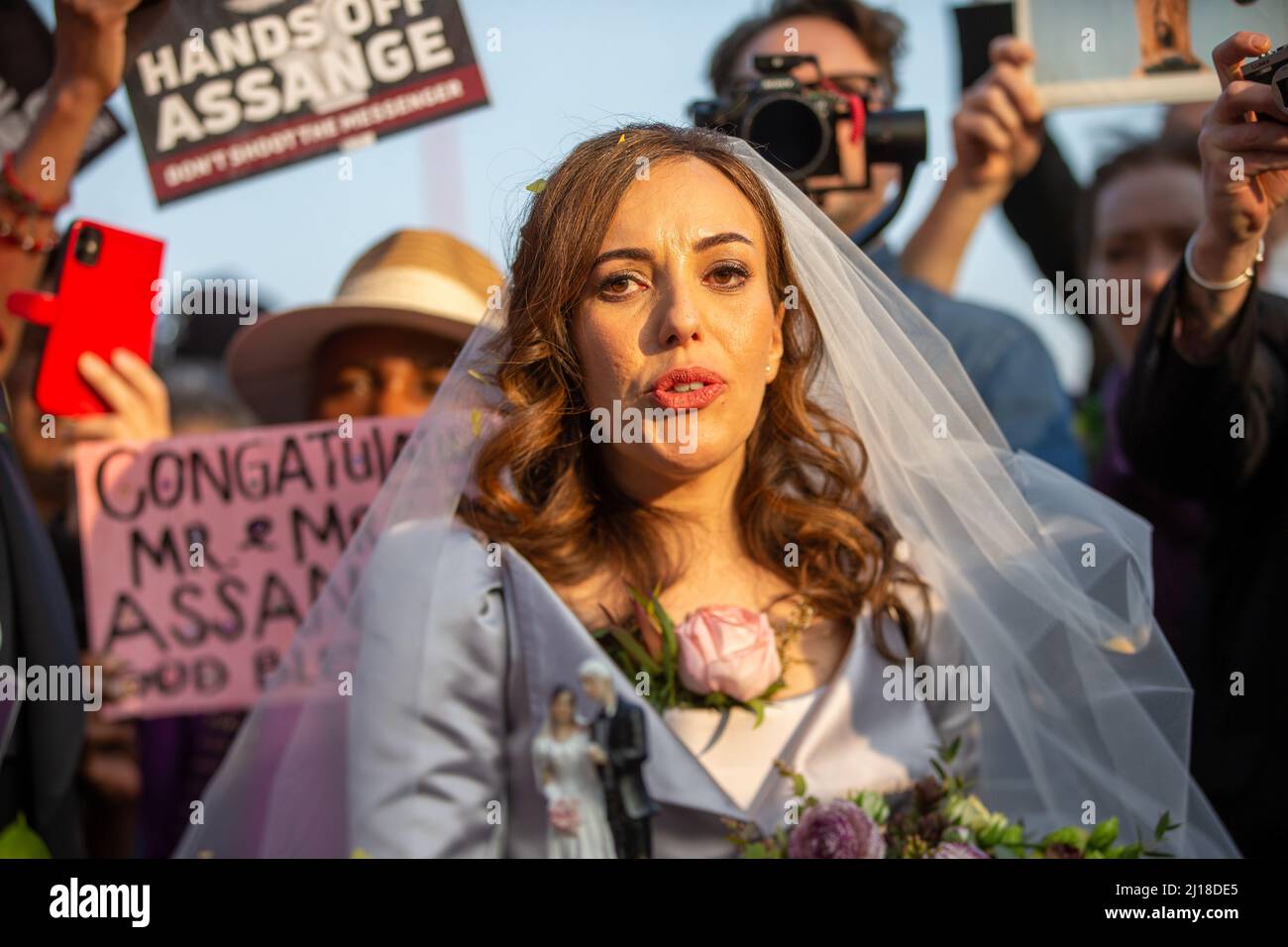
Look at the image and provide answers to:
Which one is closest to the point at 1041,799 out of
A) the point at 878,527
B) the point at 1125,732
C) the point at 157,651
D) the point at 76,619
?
the point at 1125,732

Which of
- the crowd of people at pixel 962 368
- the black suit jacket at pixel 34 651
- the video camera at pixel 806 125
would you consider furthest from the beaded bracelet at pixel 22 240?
the video camera at pixel 806 125

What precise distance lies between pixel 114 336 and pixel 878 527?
1.69m

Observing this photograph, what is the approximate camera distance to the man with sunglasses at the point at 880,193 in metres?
2.79

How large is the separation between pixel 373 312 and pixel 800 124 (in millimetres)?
1139

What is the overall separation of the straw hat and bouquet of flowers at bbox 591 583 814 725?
110cm

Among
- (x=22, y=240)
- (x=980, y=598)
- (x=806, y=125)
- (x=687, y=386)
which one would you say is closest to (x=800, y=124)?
(x=806, y=125)

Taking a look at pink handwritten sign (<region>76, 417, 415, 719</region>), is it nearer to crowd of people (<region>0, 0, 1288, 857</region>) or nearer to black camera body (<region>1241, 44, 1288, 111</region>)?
crowd of people (<region>0, 0, 1288, 857</region>)

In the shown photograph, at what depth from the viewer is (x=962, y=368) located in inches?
88.7

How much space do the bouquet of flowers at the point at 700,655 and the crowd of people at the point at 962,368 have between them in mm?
926

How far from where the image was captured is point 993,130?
2936 mm

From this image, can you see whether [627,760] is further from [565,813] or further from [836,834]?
[836,834]

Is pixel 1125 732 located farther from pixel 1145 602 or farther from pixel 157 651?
pixel 157 651

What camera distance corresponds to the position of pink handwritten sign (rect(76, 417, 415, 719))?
2826mm

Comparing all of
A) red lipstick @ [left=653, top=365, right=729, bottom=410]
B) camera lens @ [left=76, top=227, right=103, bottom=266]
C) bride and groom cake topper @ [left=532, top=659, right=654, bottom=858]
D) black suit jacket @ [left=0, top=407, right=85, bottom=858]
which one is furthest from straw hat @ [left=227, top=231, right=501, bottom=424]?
bride and groom cake topper @ [left=532, top=659, right=654, bottom=858]
